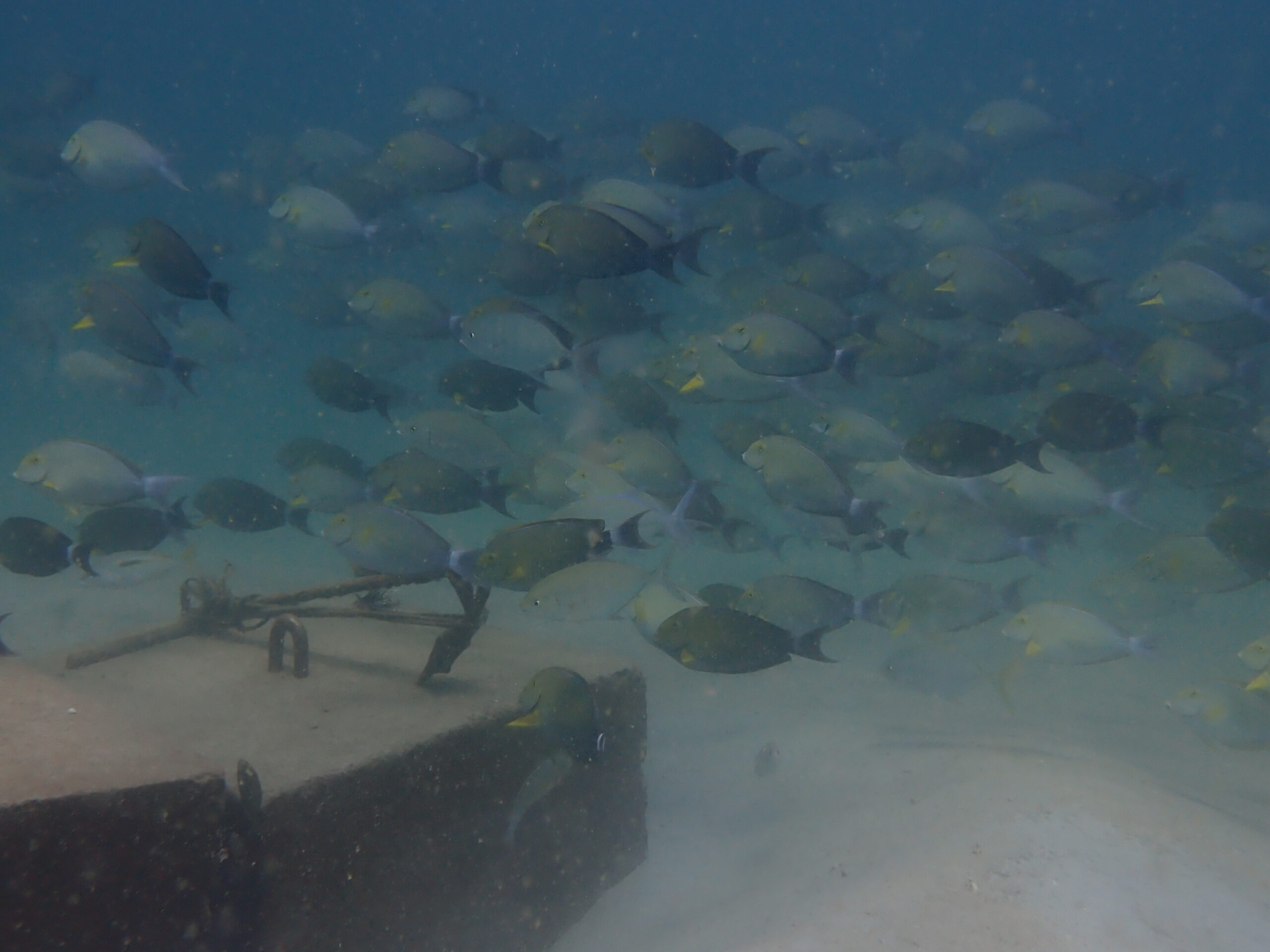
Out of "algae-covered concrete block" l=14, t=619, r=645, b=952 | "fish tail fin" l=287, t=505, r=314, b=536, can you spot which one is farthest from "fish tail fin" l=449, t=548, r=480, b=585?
"fish tail fin" l=287, t=505, r=314, b=536

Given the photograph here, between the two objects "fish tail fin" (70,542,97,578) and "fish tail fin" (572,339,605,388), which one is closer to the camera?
"fish tail fin" (70,542,97,578)

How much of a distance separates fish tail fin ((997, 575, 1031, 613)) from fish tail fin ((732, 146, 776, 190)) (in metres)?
3.20

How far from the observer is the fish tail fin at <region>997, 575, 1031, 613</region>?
4.77 meters

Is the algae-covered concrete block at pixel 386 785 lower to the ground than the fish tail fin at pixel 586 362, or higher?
lower

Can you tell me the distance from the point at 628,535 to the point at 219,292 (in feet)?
8.65

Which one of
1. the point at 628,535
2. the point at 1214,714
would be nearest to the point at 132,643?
the point at 628,535

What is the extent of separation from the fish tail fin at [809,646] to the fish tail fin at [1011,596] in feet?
6.80

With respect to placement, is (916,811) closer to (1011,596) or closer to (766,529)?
(1011,596)

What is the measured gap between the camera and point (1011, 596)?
15.8ft

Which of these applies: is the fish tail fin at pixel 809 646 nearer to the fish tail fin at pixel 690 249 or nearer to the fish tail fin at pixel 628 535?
the fish tail fin at pixel 628 535

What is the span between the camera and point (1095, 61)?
54812 millimetres

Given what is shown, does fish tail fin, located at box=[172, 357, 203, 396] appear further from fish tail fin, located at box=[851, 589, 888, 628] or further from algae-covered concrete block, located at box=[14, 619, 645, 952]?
fish tail fin, located at box=[851, 589, 888, 628]

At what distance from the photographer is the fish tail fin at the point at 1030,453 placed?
4.17 metres

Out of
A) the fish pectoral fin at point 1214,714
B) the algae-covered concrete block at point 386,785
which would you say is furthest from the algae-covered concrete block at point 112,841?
the fish pectoral fin at point 1214,714
